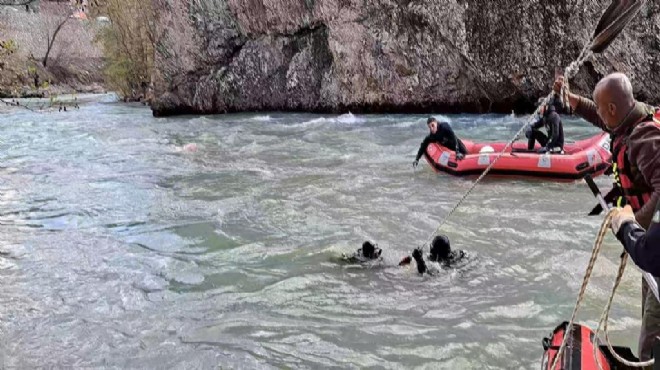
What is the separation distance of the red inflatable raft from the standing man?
6473 mm

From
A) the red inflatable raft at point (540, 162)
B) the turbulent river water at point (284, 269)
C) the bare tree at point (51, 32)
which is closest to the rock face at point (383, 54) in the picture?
the turbulent river water at point (284, 269)

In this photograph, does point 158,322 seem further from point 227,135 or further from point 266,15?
point 266,15

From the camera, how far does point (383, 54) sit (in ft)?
67.7

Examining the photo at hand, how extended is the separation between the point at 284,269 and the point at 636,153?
13.7 ft

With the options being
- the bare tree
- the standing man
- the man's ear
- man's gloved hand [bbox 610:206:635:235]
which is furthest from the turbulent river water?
the bare tree

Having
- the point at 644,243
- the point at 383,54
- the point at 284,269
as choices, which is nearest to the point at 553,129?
the point at 284,269

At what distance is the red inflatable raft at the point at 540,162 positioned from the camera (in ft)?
31.0

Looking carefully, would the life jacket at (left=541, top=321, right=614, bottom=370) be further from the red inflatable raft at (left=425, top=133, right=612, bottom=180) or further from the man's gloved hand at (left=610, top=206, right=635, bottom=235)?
the red inflatable raft at (left=425, top=133, right=612, bottom=180)

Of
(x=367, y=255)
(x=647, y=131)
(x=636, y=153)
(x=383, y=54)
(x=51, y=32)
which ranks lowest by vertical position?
(x=367, y=255)

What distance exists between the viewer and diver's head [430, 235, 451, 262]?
6.13m

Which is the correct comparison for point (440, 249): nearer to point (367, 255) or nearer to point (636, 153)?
point (367, 255)

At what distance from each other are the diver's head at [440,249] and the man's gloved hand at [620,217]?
366cm

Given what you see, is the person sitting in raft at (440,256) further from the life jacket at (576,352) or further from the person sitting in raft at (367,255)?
the life jacket at (576,352)

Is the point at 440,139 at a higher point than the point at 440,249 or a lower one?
higher
